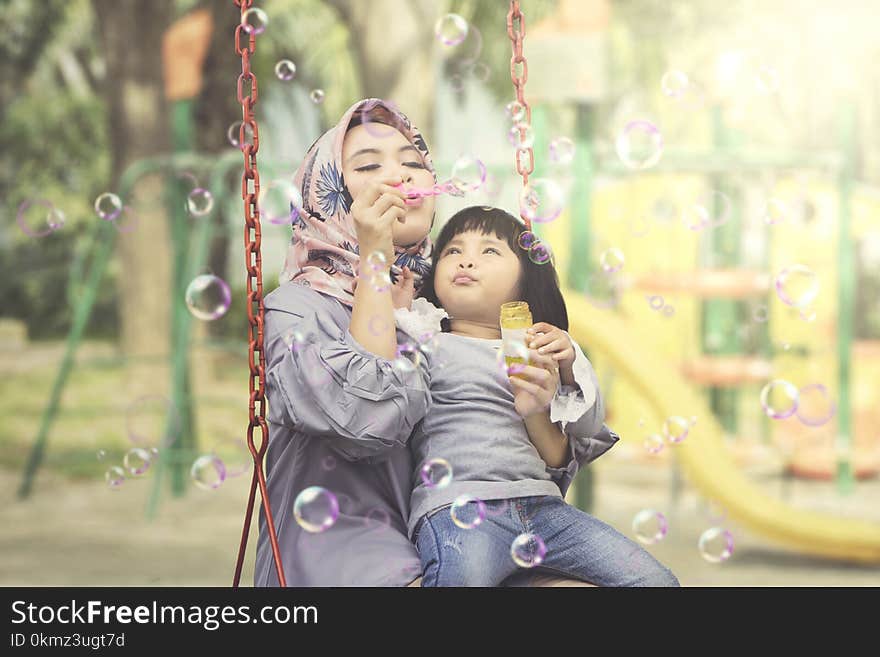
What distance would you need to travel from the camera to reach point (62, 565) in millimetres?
4957


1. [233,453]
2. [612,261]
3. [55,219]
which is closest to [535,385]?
[612,261]

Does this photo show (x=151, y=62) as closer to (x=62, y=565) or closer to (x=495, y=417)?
(x=62, y=565)

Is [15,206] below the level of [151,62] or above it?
above

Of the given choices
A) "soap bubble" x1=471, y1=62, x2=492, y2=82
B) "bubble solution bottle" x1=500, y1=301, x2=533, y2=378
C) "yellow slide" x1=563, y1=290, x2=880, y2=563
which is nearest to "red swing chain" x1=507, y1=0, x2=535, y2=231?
"bubble solution bottle" x1=500, y1=301, x2=533, y2=378

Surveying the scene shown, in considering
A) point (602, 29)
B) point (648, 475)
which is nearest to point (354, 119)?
point (602, 29)

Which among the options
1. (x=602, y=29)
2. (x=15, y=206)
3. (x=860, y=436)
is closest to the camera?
(x=602, y=29)

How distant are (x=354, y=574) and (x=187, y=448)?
15.0 ft

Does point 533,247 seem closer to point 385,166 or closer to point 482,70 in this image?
point 385,166

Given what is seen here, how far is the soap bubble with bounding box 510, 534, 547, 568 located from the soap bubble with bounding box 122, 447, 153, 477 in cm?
77

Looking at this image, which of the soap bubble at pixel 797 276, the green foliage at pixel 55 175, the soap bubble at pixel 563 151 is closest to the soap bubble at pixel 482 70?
the soap bubble at pixel 563 151

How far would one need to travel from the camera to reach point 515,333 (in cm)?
190

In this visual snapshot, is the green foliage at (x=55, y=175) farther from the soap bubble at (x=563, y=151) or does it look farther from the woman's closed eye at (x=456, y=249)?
the woman's closed eye at (x=456, y=249)

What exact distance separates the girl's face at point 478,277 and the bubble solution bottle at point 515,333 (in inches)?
1.5
